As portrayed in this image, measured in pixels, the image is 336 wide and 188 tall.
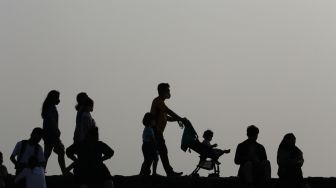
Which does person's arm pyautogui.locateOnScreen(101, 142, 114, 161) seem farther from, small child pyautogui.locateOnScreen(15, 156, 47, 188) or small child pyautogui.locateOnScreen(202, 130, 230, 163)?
small child pyautogui.locateOnScreen(202, 130, 230, 163)

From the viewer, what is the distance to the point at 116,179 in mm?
19062

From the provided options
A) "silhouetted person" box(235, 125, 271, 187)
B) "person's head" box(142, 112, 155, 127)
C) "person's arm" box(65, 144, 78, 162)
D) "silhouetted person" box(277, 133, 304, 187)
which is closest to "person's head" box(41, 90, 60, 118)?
"person's head" box(142, 112, 155, 127)

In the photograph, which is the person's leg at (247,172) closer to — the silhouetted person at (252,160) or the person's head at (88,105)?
the silhouetted person at (252,160)

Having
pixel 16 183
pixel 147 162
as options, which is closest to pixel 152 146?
pixel 147 162

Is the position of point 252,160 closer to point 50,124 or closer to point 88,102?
point 88,102

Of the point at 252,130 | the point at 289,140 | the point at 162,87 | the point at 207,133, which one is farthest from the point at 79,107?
the point at 207,133

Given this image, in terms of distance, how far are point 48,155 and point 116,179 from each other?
1627 mm

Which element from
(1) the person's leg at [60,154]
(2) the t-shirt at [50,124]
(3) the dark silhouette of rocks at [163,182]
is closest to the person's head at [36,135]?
(3) the dark silhouette of rocks at [163,182]

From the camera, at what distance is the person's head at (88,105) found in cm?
1828

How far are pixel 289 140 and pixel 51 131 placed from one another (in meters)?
4.64

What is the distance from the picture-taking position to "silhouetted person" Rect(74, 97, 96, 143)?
721 inches

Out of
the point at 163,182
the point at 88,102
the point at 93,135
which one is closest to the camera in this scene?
the point at 93,135

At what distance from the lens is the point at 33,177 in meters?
17.3

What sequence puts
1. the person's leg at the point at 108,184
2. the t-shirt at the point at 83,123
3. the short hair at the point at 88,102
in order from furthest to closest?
the t-shirt at the point at 83,123 < the short hair at the point at 88,102 < the person's leg at the point at 108,184
